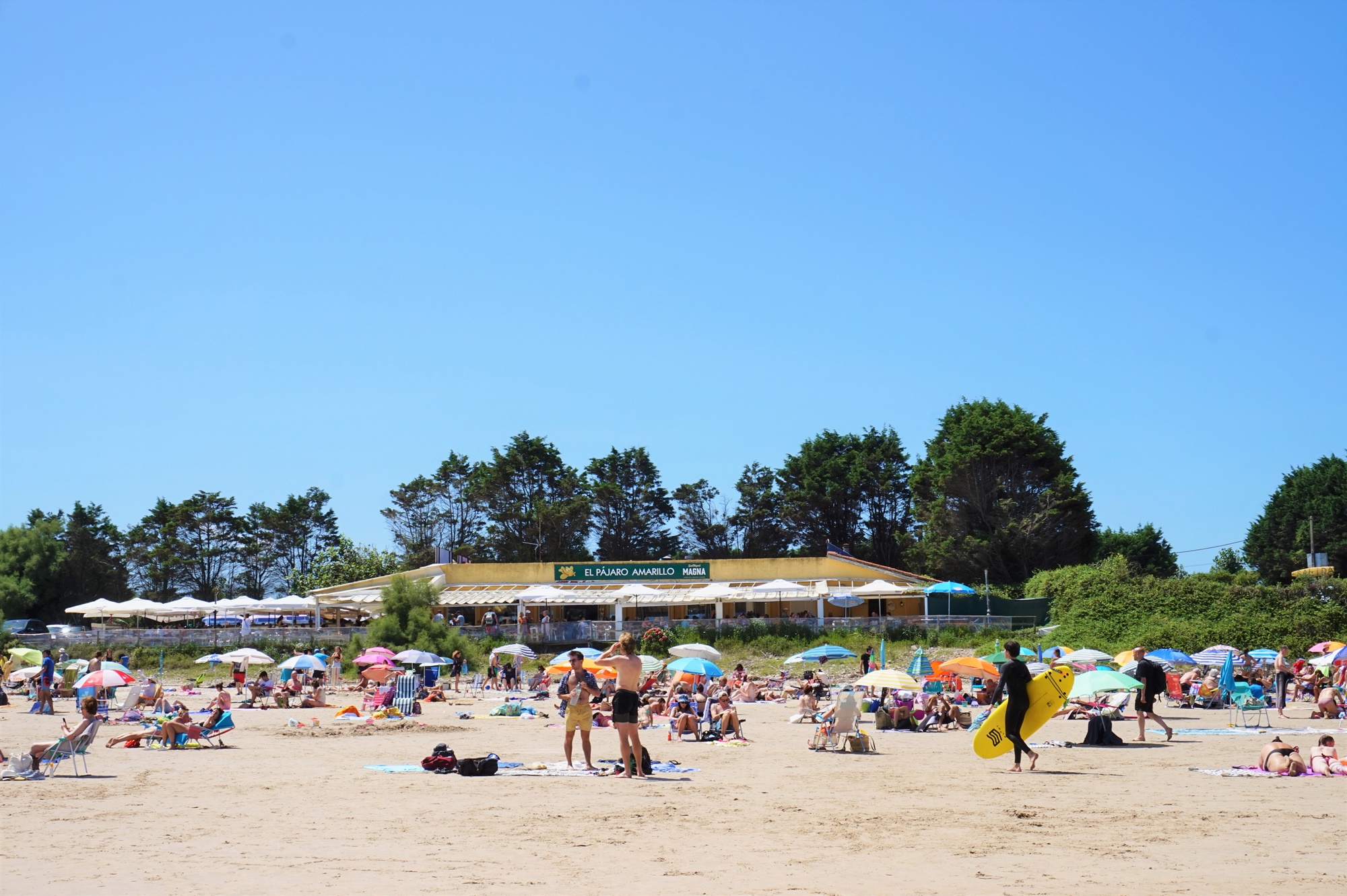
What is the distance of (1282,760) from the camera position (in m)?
11.0

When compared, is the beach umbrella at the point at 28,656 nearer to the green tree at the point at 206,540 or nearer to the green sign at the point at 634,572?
the green sign at the point at 634,572

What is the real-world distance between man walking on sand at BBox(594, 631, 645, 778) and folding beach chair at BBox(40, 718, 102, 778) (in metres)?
5.30

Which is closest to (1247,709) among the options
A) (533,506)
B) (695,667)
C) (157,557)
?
(695,667)

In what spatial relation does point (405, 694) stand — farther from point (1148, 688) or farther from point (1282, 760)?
point (1282, 760)

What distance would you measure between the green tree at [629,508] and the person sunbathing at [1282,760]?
56610 millimetres

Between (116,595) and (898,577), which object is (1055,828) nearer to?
(898,577)

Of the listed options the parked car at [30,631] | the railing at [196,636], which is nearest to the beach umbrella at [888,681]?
the railing at [196,636]

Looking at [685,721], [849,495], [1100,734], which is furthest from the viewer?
[849,495]

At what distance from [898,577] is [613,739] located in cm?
3023

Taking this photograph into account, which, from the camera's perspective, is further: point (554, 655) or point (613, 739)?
point (554, 655)

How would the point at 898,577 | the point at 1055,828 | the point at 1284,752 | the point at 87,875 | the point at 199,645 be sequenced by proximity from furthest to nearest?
the point at 898,577 < the point at 199,645 < the point at 1284,752 < the point at 1055,828 < the point at 87,875

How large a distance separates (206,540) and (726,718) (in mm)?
62436

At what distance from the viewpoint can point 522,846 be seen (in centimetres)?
747

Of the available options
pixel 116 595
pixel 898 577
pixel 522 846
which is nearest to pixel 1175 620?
pixel 898 577
